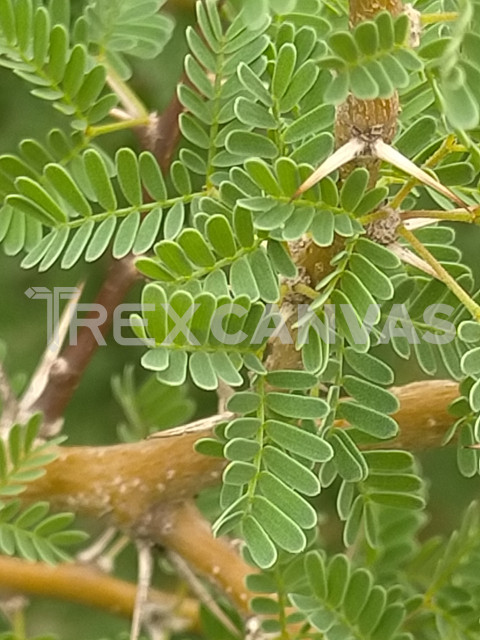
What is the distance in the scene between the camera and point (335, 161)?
37cm

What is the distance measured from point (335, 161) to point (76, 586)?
45cm

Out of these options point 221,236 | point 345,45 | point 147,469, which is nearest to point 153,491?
point 147,469

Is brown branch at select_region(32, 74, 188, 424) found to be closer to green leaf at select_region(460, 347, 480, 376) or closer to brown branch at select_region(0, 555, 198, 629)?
brown branch at select_region(0, 555, 198, 629)

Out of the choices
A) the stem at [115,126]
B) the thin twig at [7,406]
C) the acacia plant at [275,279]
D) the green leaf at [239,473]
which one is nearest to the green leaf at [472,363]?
the acacia plant at [275,279]

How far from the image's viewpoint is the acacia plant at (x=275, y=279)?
15.0 inches

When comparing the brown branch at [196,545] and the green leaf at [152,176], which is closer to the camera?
the green leaf at [152,176]

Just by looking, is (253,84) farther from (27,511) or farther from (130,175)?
(27,511)

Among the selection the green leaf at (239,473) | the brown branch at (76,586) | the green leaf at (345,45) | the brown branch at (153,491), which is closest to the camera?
the green leaf at (345,45)

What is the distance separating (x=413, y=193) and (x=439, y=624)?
0.27 meters

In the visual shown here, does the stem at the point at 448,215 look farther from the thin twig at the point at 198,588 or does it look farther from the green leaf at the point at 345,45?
the thin twig at the point at 198,588

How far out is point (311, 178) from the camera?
36 cm

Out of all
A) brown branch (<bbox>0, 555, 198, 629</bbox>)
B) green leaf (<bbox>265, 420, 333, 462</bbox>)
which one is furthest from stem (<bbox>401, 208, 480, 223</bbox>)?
brown branch (<bbox>0, 555, 198, 629</bbox>)

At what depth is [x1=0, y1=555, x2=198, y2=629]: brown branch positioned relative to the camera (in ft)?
2.27

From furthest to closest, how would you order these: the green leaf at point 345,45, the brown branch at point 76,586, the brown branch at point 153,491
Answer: the brown branch at point 76,586 < the brown branch at point 153,491 < the green leaf at point 345,45
